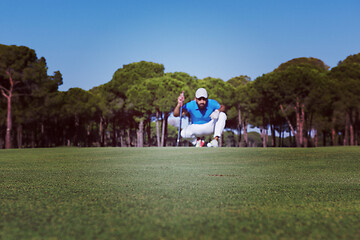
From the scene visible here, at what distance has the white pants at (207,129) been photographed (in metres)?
15.3

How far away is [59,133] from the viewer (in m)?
48.8

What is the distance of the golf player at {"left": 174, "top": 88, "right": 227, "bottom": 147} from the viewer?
15.3 meters

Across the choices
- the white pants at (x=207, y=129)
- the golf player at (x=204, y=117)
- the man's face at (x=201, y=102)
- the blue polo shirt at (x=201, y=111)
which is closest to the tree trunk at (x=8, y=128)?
the golf player at (x=204, y=117)

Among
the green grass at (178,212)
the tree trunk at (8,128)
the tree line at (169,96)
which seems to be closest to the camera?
the green grass at (178,212)

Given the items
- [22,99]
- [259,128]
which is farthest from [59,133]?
[259,128]

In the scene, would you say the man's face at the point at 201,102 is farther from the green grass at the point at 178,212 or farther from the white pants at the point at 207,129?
the green grass at the point at 178,212

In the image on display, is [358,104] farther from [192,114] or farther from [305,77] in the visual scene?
[192,114]

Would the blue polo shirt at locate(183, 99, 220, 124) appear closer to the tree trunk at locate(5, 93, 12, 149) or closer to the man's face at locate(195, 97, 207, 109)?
the man's face at locate(195, 97, 207, 109)

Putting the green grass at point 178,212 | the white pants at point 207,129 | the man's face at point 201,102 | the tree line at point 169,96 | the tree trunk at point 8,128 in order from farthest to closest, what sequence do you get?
the tree line at point 169,96, the tree trunk at point 8,128, the man's face at point 201,102, the white pants at point 207,129, the green grass at point 178,212

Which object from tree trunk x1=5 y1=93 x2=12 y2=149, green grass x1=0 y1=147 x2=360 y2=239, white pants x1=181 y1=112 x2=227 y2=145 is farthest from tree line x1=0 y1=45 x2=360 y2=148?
green grass x1=0 y1=147 x2=360 y2=239

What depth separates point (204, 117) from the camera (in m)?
15.7

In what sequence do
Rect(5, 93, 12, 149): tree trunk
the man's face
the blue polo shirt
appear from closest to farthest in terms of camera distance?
the man's face, the blue polo shirt, Rect(5, 93, 12, 149): tree trunk

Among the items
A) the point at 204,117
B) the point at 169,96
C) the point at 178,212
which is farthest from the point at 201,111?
the point at 169,96

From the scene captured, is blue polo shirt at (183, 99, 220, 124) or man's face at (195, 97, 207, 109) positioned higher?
man's face at (195, 97, 207, 109)
